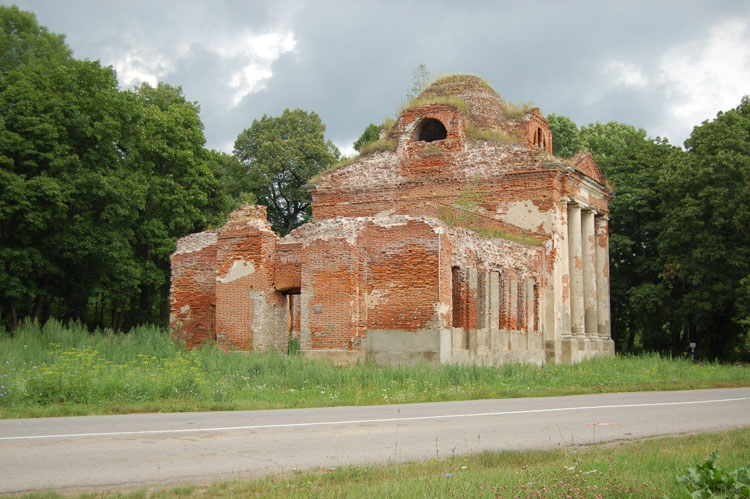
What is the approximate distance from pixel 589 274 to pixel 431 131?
31.1 feet

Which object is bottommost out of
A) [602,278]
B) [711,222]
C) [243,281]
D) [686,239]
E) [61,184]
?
[243,281]

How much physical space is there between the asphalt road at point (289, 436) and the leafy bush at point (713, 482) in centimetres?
241

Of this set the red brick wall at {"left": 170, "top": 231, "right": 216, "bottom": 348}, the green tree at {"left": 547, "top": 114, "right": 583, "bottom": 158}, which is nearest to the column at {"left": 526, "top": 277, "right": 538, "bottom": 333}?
the red brick wall at {"left": 170, "top": 231, "right": 216, "bottom": 348}

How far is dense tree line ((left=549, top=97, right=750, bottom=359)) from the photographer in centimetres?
3275

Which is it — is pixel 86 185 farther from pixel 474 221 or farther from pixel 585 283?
pixel 585 283

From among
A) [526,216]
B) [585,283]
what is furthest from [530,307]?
[585,283]

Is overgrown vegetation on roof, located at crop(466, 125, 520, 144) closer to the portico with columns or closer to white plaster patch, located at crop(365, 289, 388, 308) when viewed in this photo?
the portico with columns

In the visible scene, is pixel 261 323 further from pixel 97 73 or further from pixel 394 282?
pixel 97 73

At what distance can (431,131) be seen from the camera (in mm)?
31625

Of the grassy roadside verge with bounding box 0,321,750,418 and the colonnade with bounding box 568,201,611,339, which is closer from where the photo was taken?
the grassy roadside verge with bounding box 0,321,750,418

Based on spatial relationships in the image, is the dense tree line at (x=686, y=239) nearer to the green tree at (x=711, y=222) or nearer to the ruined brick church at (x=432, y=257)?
the green tree at (x=711, y=222)

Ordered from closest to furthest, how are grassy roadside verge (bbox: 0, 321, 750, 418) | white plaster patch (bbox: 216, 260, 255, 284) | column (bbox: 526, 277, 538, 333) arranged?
grassy roadside verge (bbox: 0, 321, 750, 418), white plaster patch (bbox: 216, 260, 255, 284), column (bbox: 526, 277, 538, 333)

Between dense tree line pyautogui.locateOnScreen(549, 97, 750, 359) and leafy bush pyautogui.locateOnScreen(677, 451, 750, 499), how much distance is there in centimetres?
2822

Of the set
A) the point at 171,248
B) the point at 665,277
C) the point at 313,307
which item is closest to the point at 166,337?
the point at 313,307
